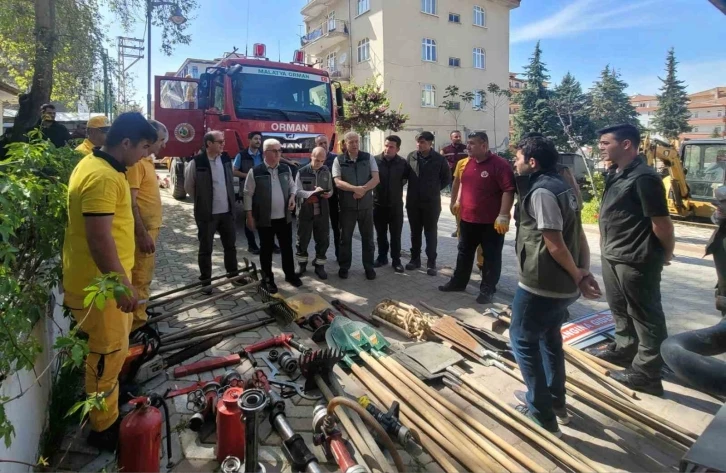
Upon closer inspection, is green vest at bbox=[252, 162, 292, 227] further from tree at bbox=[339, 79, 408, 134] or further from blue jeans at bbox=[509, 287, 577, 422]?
tree at bbox=[339, 79, 408, 134]

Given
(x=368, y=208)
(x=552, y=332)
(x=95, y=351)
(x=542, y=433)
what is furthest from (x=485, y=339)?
(x=95, y=351)

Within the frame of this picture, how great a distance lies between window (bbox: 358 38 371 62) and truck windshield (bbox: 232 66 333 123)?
750 inches

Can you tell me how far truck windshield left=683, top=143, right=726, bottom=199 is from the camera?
1152 cm

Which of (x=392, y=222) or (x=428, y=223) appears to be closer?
(x=428, y=223)

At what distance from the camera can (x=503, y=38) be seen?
30.1 meters

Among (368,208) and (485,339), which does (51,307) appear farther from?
(368,208)

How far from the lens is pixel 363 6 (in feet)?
88.1

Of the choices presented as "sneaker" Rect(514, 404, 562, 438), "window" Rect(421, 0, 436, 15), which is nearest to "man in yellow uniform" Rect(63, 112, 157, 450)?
"sneaker" Rect(514, 404, 562, 438)

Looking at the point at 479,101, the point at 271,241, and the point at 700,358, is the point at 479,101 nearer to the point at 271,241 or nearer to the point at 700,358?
the point at 271,241

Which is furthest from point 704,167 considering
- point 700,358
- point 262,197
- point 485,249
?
point 700,358

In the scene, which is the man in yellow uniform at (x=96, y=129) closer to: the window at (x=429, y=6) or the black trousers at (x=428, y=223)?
the black trousers at (x=428, y=223)

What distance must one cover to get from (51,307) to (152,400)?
1.01 meters

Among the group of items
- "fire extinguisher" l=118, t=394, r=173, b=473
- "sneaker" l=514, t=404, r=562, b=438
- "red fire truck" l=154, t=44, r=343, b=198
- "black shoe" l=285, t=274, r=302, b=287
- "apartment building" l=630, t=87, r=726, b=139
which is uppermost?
"apartment building" l=630, t=87, r=726, b=139

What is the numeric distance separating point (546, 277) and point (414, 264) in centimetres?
373
